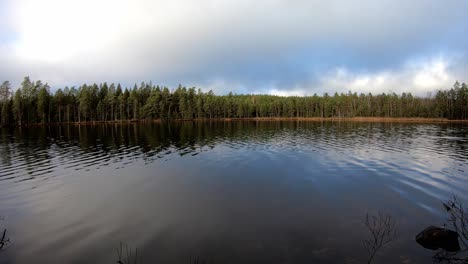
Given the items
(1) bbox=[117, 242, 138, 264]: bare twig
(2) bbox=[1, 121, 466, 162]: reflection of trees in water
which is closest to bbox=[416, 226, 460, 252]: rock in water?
(1) bbox=[117, 242, 138, 264]: bare twig

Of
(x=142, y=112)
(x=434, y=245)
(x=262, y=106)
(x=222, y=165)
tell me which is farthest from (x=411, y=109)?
(x=434, y=245)

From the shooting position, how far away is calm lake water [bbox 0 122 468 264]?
36.4ft

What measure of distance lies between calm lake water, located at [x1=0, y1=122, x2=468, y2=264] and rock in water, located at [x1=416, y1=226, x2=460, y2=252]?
0.43m

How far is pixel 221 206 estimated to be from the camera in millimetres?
16406

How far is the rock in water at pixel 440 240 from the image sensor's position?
10.8m

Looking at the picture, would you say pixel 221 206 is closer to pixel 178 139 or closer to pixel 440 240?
pixel 440 240

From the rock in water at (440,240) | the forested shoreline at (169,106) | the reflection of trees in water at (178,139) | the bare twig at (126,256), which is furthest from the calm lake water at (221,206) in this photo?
the forested shoreline at (169,106)

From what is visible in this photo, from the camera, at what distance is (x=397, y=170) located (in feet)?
84.0

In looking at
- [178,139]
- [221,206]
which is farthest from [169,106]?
[221,206]

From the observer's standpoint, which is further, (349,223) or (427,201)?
(427,201)

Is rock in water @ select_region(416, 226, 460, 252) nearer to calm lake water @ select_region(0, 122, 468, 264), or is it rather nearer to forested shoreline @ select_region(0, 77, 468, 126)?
calm lake water @ select_region(0, 122, 468, 264)

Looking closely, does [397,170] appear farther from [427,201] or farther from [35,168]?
[35,168]

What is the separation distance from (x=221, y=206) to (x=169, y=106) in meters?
140

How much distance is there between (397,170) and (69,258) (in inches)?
1028
